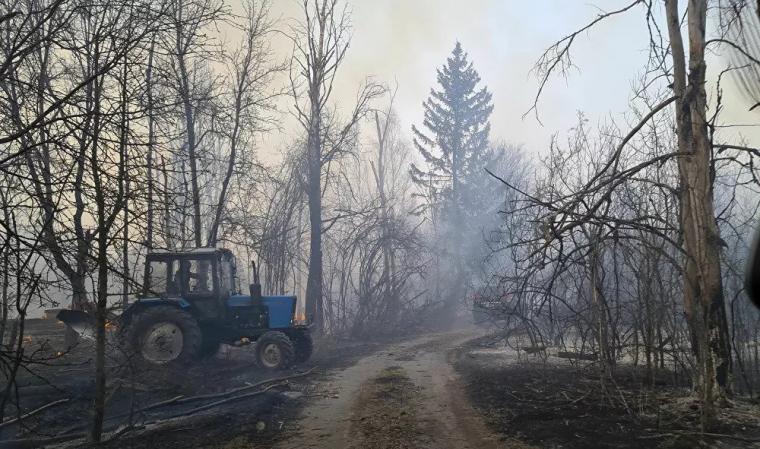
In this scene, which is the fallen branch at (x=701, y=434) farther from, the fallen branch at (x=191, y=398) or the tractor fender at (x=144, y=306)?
the tractor fender at (x=144, y=306)

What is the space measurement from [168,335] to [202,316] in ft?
2.76

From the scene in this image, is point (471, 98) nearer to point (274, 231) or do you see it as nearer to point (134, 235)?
point (274, 231)

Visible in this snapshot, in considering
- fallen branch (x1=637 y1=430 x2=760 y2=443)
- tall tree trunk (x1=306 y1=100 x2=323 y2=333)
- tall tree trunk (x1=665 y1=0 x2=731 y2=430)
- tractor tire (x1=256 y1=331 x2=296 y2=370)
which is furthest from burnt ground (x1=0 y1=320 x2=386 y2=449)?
tall tree trunk (x1=306 y1=100 x2=323 y2=333)

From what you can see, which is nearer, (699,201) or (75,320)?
(699,201)

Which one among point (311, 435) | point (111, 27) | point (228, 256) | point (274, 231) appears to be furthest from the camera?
point (274, 231)

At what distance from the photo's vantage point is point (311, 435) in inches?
264

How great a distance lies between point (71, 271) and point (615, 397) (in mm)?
7226

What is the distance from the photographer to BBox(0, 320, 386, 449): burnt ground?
655 centimetres

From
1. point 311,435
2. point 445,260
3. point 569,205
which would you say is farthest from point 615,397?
point 445,260

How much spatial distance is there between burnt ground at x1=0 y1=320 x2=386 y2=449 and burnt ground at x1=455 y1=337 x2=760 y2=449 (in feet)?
10.2

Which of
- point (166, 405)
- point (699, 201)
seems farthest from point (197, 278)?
point (699, 201)

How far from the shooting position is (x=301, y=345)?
1344cm

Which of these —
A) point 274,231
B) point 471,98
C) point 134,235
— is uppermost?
point 471,98

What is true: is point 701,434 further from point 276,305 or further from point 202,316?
point 202,316
